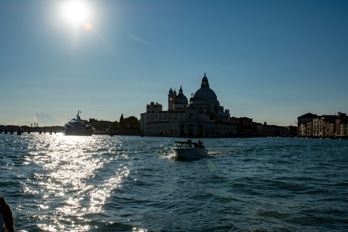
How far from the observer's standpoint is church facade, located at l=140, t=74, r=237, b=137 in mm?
140500

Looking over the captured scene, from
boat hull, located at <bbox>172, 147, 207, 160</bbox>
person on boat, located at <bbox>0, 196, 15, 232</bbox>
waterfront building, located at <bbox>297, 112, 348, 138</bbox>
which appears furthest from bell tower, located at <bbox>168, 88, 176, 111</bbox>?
person on boat, located at <bbox>0, 196, 15, 232</bbox>

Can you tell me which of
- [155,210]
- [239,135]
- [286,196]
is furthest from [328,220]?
[239,135]

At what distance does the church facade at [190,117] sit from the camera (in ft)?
461

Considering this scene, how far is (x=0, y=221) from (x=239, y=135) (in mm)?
173441

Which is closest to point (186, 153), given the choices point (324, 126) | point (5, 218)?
point (5, 218)

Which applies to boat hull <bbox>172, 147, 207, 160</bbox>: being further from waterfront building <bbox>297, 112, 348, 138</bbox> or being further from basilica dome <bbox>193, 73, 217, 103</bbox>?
basilica dome <bbox>193, 73, 217, 103</bbox>

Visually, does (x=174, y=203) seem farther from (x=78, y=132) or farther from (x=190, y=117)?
(x=78, y=132)

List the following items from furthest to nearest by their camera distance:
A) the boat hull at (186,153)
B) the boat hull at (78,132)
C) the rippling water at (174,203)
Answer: the boat hull at (78,132), the boat hull at (186,153), the rippling water at (174,203)

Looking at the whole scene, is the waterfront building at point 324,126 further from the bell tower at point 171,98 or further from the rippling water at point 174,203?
the rippling water at point 174,203

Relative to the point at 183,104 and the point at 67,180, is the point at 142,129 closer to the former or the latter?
the point at 183,104

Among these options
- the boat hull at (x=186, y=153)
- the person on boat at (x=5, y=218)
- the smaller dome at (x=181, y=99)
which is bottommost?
the boat hull at (x=186, y=153)

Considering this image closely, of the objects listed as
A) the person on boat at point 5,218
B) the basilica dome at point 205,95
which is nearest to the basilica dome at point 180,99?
the basilica dome at point 205,95

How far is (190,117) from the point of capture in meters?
141

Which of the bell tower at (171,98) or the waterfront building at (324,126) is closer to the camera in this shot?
the waterfront building at (324,126)
